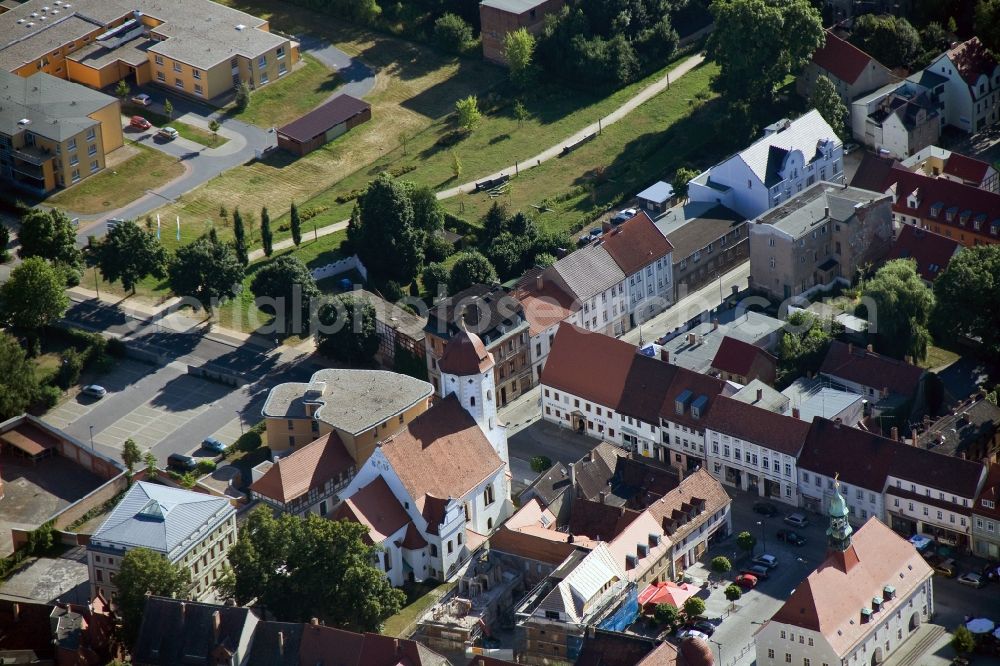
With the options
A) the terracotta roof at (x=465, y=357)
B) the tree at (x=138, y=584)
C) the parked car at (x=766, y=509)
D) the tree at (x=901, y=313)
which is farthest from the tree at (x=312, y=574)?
the tree at (x=901, y=313)

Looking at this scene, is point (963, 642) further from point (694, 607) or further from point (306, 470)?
point (306, 470)

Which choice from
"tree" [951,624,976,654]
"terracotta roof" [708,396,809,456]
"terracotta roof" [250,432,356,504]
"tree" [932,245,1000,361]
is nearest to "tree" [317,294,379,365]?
"terracotta roof" [250,432,356,504]

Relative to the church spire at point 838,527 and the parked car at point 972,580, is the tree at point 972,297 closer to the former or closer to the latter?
the parked car at point 972,580

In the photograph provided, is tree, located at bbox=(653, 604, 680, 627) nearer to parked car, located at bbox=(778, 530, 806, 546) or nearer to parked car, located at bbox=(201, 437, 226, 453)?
parked car, located at bbox=(778, 530, 806, 546)

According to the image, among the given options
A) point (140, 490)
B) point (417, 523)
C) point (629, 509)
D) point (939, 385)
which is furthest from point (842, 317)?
point (140, 490)

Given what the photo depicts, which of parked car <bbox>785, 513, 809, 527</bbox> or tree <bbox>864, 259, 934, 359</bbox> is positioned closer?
parked car <bbox>785, 513, 809, 527</bbox>

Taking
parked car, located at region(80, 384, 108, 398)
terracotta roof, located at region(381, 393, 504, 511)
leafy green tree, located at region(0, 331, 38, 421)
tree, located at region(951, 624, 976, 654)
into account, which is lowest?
parked car, located at region(80, 384, 108, 398)
